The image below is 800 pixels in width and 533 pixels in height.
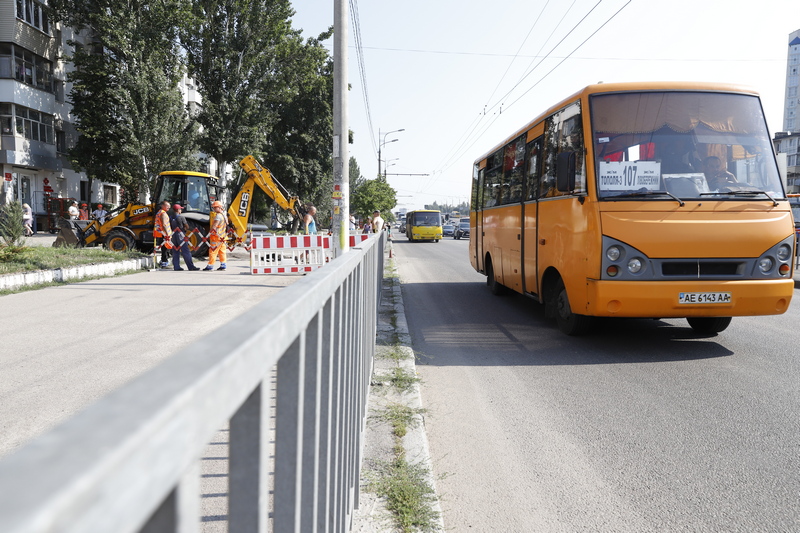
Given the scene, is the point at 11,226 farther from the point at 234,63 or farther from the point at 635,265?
the point at 234,63

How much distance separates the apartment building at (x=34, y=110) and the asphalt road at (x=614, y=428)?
34.8 meters

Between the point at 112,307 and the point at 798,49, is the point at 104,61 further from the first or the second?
the point at 798,49

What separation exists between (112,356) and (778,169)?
7.48 metres

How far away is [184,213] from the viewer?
1945 centimetres

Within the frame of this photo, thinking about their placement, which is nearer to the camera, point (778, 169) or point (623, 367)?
point (623, 367)

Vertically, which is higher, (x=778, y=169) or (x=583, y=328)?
(x=778, y=169)

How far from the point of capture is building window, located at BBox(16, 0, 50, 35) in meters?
35.6

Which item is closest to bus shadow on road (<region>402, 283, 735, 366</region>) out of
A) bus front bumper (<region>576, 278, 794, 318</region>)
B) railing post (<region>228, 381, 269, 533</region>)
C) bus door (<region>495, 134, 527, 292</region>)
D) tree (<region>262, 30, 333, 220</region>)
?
bus front bumper (<region>576, 278, 794, 318</region>)

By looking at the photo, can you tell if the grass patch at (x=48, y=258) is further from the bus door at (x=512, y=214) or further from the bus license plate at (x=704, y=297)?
the bus license plate at (x=704, y=297)

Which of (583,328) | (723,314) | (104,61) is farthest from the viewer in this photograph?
(104,61)

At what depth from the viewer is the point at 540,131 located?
9.20m

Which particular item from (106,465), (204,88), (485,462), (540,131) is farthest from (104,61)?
(106,465)

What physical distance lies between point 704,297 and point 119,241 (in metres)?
17.4

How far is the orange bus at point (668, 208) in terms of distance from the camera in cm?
679
